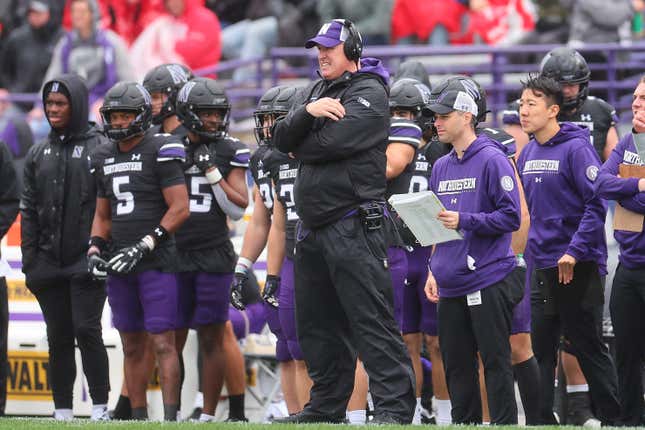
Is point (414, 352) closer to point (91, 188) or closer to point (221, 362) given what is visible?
point (221, 362)

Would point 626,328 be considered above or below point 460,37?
below

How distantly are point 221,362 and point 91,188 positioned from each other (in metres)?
1.57

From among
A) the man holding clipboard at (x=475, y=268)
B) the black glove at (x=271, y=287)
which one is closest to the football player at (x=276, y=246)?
the black glove at (x=271, y=287)

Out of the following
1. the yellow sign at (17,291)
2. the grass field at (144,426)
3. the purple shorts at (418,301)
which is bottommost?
the grass field at (144,426)

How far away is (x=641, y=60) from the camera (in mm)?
16500

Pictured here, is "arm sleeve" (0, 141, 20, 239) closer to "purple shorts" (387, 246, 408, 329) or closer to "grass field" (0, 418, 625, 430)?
"grass field" (0, 418, 625, 430)

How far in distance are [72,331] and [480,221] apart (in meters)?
3.77

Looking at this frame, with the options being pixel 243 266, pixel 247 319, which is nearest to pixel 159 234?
pixel 243 266

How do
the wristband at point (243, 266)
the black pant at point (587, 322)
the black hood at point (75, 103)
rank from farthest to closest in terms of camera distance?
the black hood at point (75, 103)
the wristband at point (243, 266)
the black pant at point (587, 322)

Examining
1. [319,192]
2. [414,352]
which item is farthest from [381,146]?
[414,352]

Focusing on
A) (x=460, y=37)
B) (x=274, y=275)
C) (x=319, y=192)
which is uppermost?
(x=460, y=37)

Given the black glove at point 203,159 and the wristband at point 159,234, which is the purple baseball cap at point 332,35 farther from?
the black glove at point 203,159

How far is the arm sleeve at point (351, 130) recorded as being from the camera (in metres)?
8.23

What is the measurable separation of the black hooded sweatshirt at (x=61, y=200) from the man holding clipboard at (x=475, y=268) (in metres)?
3.24
